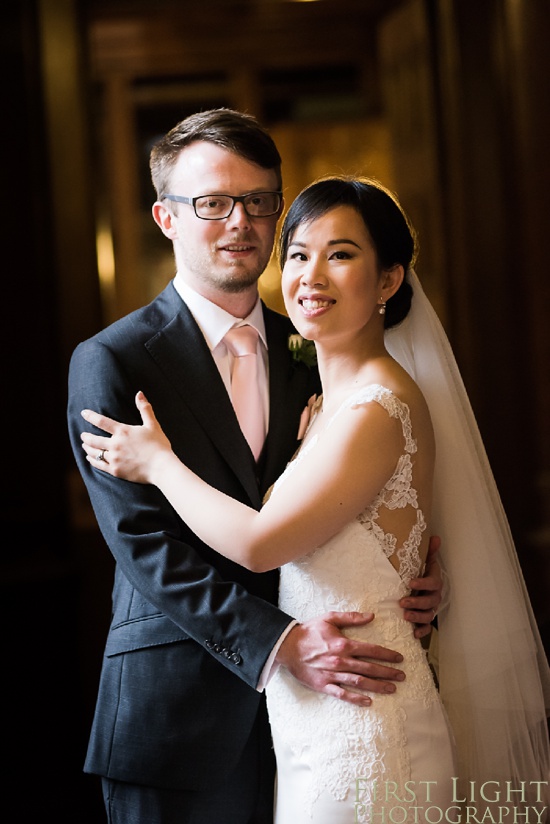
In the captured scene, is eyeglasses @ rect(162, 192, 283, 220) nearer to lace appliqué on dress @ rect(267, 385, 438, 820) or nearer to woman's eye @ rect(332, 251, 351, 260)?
woman's eye @ rect(332, 251, 351, 260)

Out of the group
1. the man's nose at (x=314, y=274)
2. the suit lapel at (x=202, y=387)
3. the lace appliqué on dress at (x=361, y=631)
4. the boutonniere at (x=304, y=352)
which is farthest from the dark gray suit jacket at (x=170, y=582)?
the man's nose at (x=314, y=274)

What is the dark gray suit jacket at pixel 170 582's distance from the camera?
6.46 feet

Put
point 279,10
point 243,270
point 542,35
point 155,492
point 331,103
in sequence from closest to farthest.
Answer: point 155,492
point 243,270
point 542,35
point 279,10
point 331,103

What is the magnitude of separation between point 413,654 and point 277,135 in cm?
526

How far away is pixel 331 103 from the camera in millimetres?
6965

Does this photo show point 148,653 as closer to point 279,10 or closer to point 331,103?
point 279,10

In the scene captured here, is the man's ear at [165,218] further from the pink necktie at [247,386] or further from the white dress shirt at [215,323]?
the pink necktie at [247,386]

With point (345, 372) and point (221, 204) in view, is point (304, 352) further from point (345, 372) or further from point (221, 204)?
point (221, 204)

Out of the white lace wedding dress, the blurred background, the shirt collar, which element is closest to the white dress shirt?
the shirt collar

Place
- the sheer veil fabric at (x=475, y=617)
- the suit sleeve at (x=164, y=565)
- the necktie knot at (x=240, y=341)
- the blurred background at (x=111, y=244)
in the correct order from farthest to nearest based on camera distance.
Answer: the blurred background at (x=111, y=244), the necktie knot at (x=240, y=341), the sheer veil fabric at (x=475, y=617), the suit sleeve at (x=164, y=565)

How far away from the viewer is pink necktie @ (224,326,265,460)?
7.27 feet

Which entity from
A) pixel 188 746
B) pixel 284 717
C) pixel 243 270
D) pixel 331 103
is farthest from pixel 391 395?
pixel 331 103

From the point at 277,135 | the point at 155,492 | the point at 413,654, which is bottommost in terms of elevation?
the point at 413,654

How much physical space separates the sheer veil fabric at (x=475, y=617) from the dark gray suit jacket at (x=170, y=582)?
1.22 ft
